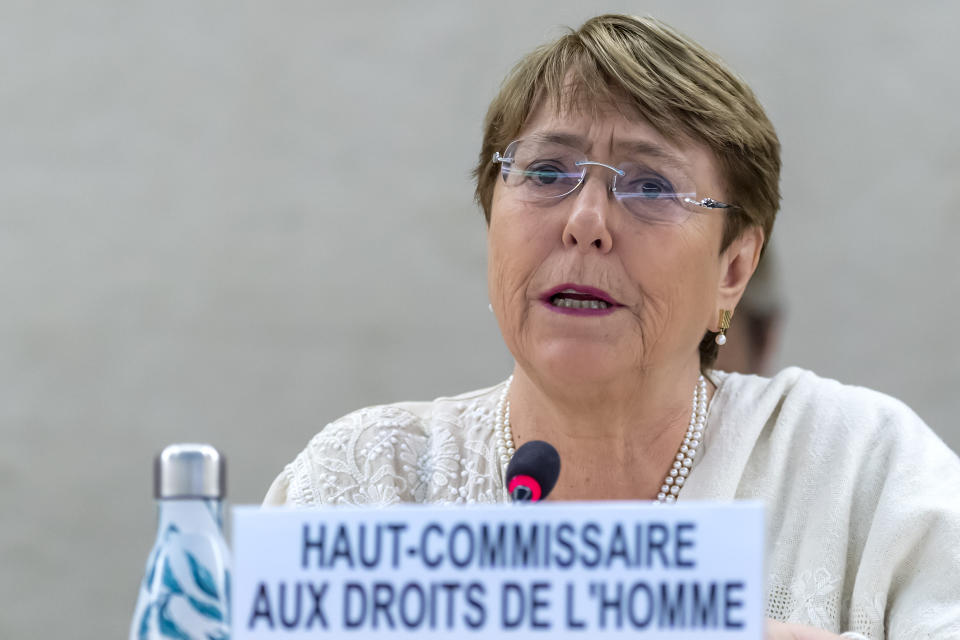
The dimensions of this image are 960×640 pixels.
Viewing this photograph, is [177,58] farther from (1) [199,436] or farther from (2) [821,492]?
(2) [821,492]

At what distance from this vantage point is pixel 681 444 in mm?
1911

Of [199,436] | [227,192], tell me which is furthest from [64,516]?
[227,192]

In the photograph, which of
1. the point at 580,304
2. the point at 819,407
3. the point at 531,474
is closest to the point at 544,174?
the point at 580,304

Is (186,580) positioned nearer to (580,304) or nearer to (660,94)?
(580,304)

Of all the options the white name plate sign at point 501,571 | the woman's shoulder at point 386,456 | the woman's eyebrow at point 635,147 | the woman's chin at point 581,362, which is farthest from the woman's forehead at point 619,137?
the white name plate sign at point 501,571

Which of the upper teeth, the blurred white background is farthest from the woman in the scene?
the blurred white background

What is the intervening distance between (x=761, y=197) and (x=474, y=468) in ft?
2.17

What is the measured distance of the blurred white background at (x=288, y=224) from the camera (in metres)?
3.76

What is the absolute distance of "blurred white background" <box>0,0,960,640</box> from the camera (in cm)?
376

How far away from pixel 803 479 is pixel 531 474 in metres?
0.91

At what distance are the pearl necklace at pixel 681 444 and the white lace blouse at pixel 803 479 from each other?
2cm

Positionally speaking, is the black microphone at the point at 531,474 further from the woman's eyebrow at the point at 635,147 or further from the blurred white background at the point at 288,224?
the blurred white background at the point at 288,224

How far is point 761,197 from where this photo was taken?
191 cm

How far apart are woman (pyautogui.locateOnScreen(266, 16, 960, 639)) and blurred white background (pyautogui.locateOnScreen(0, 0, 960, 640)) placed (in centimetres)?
185
